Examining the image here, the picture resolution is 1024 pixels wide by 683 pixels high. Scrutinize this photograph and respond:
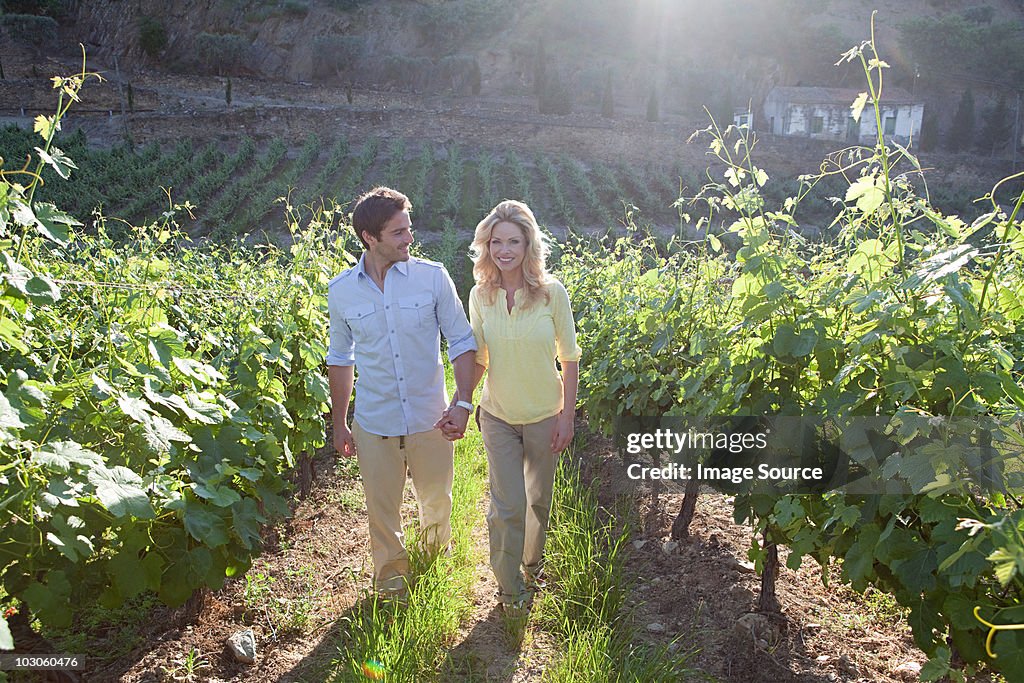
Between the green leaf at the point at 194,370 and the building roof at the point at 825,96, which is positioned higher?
the building roof at the point at 825,96

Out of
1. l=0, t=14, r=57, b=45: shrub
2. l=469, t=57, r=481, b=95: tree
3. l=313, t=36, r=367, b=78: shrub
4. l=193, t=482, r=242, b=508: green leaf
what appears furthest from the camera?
l=313, t=36, r=367, b=78: shrub

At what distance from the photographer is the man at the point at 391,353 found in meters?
2.59

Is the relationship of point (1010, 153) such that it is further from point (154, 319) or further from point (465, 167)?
point (154, 319)

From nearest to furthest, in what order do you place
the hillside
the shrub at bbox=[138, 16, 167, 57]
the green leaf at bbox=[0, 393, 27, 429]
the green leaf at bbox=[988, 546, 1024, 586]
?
the green leaf at bbox=[988, 546, 1024, 586] < the green leaf at bbox=[0, 393, 27, 429] < the hillside < the shrub at bbox=[138, 16, 167, 57]

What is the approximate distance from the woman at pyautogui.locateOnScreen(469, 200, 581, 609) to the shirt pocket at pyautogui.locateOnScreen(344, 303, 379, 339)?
39 centimetres

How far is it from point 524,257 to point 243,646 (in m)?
1.75

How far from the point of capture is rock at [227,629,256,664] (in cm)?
253

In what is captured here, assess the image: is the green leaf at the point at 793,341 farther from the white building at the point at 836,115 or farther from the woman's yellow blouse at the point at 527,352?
the white building at the point at 836,115

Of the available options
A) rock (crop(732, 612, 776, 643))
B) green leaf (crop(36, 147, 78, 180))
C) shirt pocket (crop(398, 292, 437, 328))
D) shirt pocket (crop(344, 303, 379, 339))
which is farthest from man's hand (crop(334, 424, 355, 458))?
rock (crop(732, 612, 776, 643))

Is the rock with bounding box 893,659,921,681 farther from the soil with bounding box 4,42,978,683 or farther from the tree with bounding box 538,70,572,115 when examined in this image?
the tree with bounding box 538,70,572,115

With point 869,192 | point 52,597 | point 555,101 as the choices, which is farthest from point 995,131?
point 52,597

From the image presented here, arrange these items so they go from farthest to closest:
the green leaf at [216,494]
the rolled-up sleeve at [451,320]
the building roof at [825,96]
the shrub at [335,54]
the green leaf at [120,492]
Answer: the shrub at [335,54] → the building roof at [825,96] → the rolled-up sleeve at [451,320] → the green leaf at [216,494] → the green leaf at [120,492]

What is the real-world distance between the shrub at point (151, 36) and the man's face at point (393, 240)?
1788 inches

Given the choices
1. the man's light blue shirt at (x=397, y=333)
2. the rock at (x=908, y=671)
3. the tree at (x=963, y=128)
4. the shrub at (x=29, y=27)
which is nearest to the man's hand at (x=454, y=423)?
the man's light blue shirt at (x=397, y=333)
